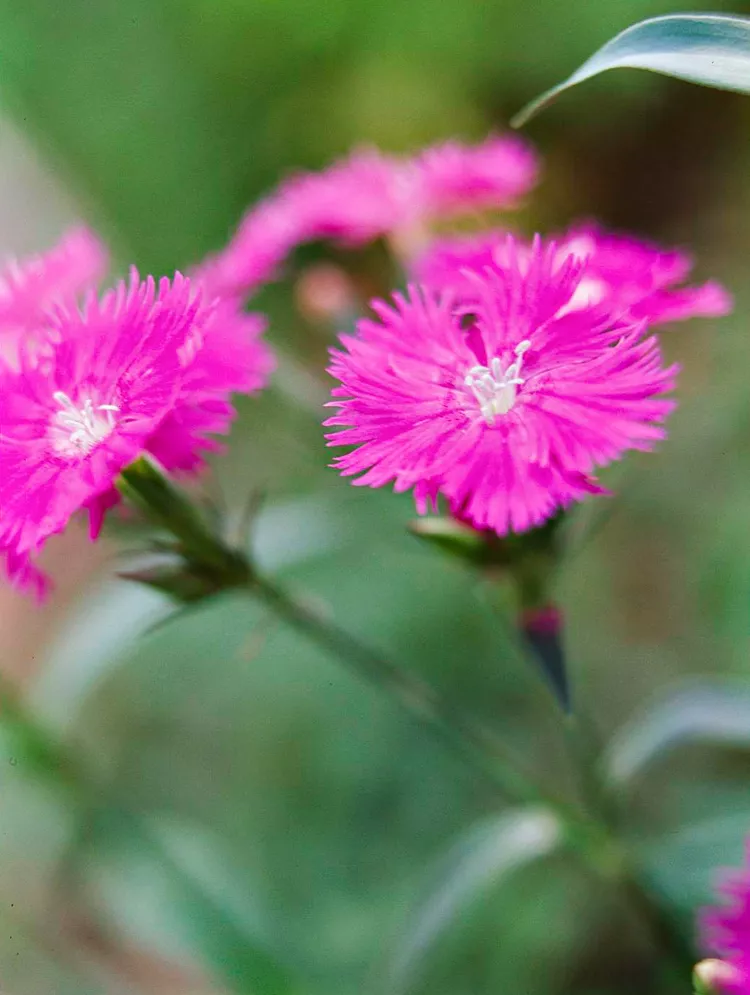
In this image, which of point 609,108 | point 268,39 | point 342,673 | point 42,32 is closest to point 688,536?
point 342,673

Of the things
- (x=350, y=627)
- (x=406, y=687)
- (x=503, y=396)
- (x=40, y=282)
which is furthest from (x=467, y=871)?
(x=350, y=627)

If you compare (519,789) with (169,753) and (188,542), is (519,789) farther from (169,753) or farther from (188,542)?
(169,753)

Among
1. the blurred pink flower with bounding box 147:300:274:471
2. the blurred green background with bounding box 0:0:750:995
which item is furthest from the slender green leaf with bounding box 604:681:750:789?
the blurred pink flower with bounding box 147:300:274:471

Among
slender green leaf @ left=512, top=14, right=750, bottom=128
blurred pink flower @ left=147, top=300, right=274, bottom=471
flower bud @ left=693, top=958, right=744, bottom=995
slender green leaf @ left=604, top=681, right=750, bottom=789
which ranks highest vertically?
slender green leaf @ left=512, top=14, right=750, bottom=128

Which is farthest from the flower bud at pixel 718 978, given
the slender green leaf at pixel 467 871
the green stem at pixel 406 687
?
the slender green leaf at pixel 467 871

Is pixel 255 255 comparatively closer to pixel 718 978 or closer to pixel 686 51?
pixel 686 51

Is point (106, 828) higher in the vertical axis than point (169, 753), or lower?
lower

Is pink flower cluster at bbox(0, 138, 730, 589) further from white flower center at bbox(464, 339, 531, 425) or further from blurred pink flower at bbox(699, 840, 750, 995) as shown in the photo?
blurred pink flower at bbox(699, 840, 750, 995)
